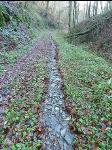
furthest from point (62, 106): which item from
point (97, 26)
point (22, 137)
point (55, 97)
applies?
point (97, 26)

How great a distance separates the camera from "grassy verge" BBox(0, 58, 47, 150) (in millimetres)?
5840

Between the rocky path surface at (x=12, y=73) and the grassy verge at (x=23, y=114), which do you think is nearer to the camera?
the grassy verge at (x=23, y=114)

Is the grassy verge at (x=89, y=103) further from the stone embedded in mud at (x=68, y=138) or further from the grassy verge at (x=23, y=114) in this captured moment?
the grassy verge at (x=23, y=114)

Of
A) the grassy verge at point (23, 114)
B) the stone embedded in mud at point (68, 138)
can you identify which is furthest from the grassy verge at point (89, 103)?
the grassy verge at point (23, 114)

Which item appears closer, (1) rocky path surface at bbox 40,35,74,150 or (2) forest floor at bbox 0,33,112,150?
(1) rocky path surface at bbox 40,35,74,150

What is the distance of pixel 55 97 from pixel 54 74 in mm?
3035

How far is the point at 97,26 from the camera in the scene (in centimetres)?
2341

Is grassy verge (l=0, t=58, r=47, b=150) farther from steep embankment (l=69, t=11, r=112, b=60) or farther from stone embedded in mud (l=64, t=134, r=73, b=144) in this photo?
steep embankment (l=69, t=11, r=112, b=60)

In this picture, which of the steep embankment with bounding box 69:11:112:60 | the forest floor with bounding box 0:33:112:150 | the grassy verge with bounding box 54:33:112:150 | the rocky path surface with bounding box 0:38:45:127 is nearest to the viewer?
the forest floor with bounding box 0:33:112:150

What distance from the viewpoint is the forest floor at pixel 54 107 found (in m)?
6.00

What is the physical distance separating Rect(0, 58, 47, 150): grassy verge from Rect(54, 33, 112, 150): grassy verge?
111 centimetres

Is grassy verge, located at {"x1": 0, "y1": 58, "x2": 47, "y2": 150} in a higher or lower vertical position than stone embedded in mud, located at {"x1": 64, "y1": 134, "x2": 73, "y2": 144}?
higher

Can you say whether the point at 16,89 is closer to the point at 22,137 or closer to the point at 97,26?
the point at 22,137

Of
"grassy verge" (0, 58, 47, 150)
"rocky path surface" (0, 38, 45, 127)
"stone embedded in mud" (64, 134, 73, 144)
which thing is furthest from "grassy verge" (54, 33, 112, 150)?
"rocky path surface" (0, 38, 45, 127)
